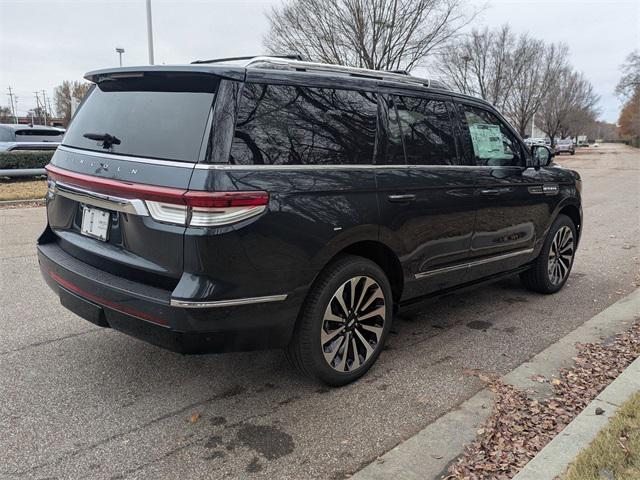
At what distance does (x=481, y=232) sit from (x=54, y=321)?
3603 millimetres

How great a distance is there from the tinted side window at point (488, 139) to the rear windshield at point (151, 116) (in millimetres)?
2282

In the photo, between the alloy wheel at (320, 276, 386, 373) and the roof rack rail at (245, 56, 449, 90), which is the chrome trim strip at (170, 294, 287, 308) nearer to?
the alloy wheel at (320, 276, 386, 373)

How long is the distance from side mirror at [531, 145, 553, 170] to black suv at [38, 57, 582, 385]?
1.35 metres

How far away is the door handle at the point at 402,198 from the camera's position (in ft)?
11.6

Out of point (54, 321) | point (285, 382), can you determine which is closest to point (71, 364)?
point (54, 321)

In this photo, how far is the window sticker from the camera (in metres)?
4.43

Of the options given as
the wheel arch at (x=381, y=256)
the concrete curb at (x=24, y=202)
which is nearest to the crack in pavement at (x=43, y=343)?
the wheel arch at (x=381, y=256)

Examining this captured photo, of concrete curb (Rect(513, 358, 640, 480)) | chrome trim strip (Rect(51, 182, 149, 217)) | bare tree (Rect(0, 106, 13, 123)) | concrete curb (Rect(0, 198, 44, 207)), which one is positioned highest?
chrome trim strip (Rect(51, 182, 149, 217))

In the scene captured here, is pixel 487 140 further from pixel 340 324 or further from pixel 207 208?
pixel 207 208

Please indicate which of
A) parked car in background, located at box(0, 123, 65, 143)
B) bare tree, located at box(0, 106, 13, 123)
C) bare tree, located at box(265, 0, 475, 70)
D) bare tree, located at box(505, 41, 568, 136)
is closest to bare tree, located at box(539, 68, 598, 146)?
bare tree, located at box(505, 41, 568, 136)

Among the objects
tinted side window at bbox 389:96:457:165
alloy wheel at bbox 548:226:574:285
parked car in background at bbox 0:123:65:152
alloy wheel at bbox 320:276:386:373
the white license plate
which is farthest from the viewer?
parked car in background at bbox 0:123:65:152

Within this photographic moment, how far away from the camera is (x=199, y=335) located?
2760 millimetres

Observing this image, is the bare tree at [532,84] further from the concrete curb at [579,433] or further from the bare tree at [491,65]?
the concrete curb at [579,433]

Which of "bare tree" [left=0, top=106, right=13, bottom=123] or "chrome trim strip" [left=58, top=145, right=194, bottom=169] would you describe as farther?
"bare tree" [left=0, top=106, right=13, bottom=123]
